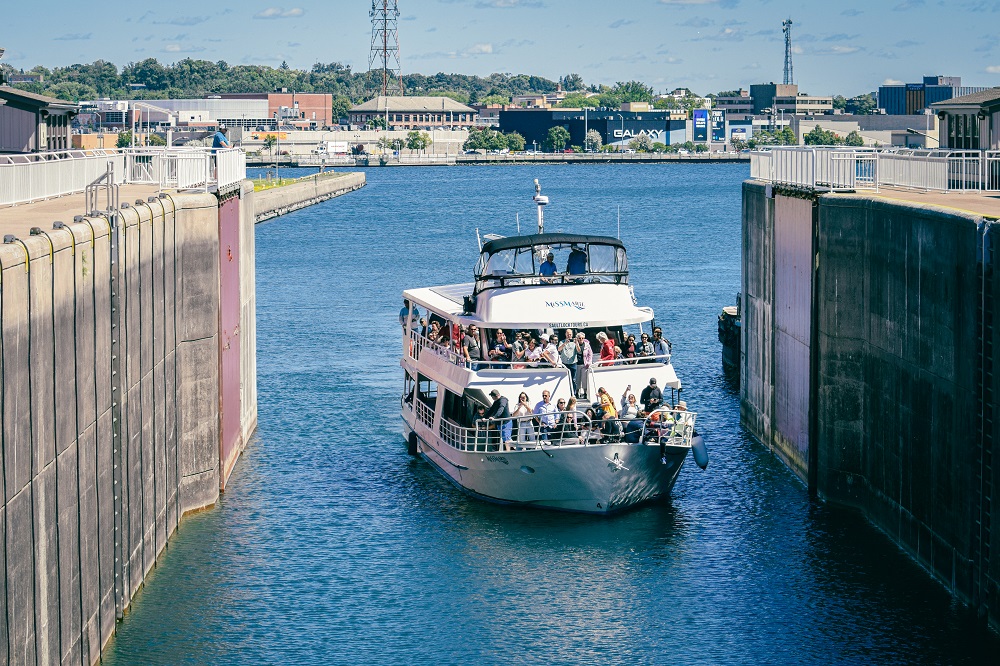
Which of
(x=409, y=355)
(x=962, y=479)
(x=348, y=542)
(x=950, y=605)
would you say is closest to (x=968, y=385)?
(x=962, y=479)

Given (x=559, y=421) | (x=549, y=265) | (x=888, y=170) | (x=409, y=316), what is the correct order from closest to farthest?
(x=559, y=421) < (x=549, y=265) < (x=888, y=170) < (x=409, y=316)

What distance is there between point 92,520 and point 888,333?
17.4 metres

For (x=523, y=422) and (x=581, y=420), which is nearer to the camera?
(x=581, y=420)

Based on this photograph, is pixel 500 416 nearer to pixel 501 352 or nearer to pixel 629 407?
pixel 501 352

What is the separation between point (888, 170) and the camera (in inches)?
1571

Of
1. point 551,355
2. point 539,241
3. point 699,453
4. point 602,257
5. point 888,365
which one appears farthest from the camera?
point 602,257

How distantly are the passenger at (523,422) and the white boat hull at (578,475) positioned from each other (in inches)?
18.3

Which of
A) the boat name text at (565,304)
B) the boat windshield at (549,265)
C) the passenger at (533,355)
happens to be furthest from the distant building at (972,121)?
the passenger at (533,355)

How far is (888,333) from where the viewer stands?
3238 centimetres

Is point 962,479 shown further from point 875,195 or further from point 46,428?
point 46,428

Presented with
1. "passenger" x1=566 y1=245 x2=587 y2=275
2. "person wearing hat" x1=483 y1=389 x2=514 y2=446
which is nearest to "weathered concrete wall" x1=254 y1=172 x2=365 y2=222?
"passenger" x1=566 y1=245 x2=587 y2=275

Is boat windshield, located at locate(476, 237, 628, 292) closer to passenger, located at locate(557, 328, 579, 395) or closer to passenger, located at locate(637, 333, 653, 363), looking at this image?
passenger, located at locate(557, 328, 579, 395)

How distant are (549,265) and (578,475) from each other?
20.8ft

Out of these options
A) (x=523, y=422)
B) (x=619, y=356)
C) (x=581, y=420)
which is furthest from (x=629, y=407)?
(x=523, y=422)
